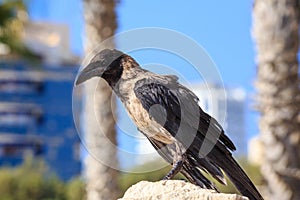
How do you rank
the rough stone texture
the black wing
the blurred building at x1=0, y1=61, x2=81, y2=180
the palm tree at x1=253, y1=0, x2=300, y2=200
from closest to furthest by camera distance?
the rough stone texture, the black wing, the palm tree at x1=253, y1=0, x2=300, y2=200, the blurred building at x1=0, y1=61, x2=81, y2=180

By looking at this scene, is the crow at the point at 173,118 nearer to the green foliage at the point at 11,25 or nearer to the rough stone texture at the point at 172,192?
the rough stone texture at the point at 172,192

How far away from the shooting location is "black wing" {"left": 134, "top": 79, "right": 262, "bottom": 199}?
9.99 feet

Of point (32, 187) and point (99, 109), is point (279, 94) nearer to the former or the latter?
point (99, 109)

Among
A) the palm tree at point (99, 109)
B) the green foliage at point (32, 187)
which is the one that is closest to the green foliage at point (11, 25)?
the green foliage at point (32, 187)

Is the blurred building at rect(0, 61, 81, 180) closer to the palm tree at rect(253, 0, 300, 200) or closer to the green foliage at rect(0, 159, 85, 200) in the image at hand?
the green foliage at rect(0, 159, 85, 200)

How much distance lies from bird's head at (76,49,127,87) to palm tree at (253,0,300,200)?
3.21 meters

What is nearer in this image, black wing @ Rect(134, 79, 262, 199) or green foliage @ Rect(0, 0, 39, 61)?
black wing @ Rect(134, 79, 262, 199)

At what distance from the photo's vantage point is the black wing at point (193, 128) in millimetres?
3045

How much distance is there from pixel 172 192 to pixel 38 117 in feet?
129

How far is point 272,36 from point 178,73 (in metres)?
3.17

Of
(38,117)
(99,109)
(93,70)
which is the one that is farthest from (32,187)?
(93,70)

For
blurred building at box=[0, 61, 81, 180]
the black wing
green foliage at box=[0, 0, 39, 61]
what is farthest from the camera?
blurred building at box=[0, 61, 81, 180]

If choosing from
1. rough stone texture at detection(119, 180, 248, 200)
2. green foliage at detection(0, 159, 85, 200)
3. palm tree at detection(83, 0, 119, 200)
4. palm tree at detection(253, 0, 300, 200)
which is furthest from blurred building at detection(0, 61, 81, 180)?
rough stone texture at detection(119, 180, 248, 200)

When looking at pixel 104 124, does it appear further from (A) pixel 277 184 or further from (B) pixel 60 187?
(B) pixel 60 187
